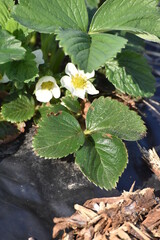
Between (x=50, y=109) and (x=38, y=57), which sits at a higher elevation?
(x=38, y=57)

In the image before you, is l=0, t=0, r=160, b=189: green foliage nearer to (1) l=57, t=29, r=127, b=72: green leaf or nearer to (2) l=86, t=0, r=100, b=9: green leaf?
(1) l=57, t=29, r=127, b=72: green leaf

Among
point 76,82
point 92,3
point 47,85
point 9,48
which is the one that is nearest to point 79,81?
point 76,82

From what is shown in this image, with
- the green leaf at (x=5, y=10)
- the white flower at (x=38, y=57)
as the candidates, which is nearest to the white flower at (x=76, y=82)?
the white flower at (x=38, y=57)

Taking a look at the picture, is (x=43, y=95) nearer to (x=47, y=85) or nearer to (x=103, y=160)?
(x=47, y=85)

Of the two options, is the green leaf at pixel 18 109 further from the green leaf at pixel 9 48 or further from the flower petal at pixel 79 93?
the green leaf at pixel 9 48

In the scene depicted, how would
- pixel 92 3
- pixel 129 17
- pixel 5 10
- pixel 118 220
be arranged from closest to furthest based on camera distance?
pixel 118 220
pixel 129 17
pixel 5 10
pixel 92 3

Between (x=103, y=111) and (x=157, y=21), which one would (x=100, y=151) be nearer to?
(x=103, y=111)

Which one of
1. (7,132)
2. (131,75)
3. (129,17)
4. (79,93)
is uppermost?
(129,17)
